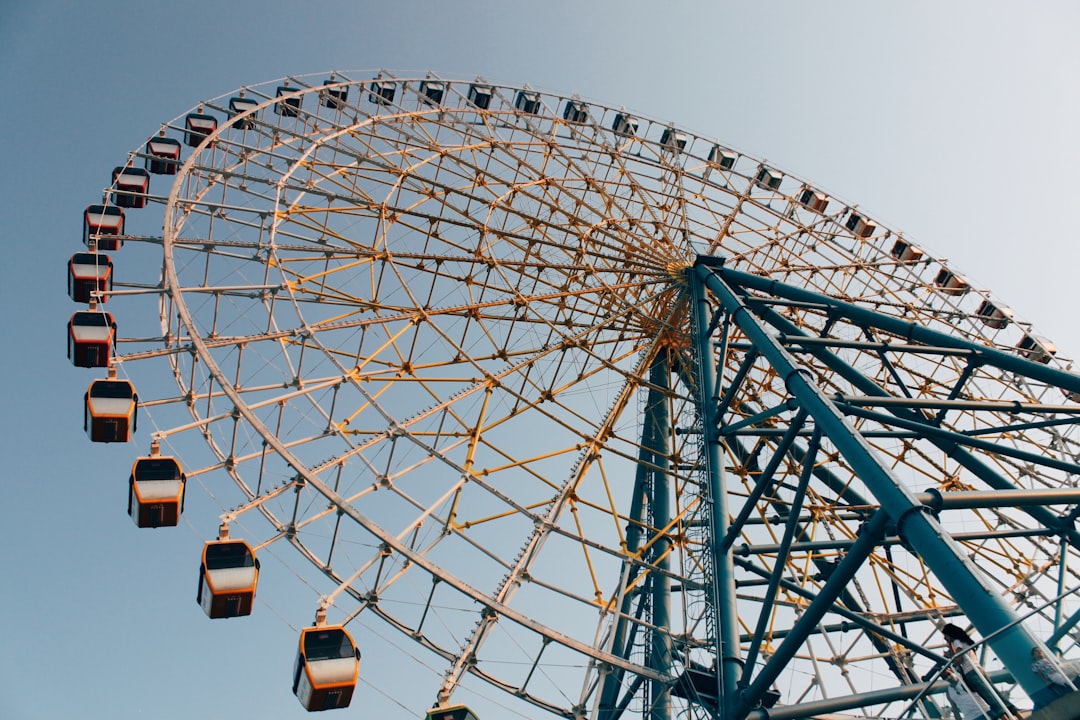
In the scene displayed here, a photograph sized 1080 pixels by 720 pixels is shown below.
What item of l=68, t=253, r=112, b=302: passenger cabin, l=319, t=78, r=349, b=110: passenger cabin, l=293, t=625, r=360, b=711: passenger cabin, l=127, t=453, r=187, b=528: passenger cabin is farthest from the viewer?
l=319, t=78, r=349, b=110: passenger cabin

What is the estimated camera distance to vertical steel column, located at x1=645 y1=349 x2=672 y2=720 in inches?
570

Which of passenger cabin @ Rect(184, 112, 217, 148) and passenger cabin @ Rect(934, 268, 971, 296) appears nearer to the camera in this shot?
passenger cabin @ Rect(184, 112, 217, 148)

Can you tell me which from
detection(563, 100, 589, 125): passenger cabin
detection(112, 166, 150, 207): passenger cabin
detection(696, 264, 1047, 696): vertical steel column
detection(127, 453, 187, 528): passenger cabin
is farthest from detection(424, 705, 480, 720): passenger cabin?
detection(563, 100, 589, 125): passenger cabin

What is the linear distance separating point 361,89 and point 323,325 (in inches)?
419

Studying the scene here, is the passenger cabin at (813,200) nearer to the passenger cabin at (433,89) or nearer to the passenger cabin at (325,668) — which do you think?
the passenger cabin at (433,89)

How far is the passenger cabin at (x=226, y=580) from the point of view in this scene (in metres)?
13.1

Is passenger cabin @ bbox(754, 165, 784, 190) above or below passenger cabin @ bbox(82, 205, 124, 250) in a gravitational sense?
below

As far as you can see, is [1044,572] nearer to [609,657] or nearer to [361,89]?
[609,657]

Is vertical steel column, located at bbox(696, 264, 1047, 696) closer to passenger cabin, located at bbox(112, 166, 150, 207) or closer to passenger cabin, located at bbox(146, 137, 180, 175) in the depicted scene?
passenger cabin, located at bbox(112, 166, 150, 207)

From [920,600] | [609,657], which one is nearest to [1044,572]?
[920,600]

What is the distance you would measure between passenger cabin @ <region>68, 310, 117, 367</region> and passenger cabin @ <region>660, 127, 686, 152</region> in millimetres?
19487

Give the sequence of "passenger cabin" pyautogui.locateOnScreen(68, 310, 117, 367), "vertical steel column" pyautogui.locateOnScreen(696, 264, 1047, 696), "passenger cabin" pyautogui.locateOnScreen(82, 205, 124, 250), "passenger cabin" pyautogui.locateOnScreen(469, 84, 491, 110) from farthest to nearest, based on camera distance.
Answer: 1. "passenger cabin" pyautogui.locateOnScreen(469, 84, 491, 110)
2. "passenger cabin" pyautogui.locateOnScreen(82, 205, 124, 250)
3. "passenger cabin" pyautogui.locateOnScreen(68, 310, 117, 367)
4. "vertical steel column" pyautogui.locateOnScreen(696, 264, 1047, 696)

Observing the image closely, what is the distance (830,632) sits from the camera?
18234 mm

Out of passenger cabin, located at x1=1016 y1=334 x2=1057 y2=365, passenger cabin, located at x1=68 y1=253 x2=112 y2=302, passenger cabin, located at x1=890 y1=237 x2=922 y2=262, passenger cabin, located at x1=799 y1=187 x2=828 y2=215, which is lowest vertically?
passenger cabin, located at x1=1016 y1=334 x2=1057 y2=365
